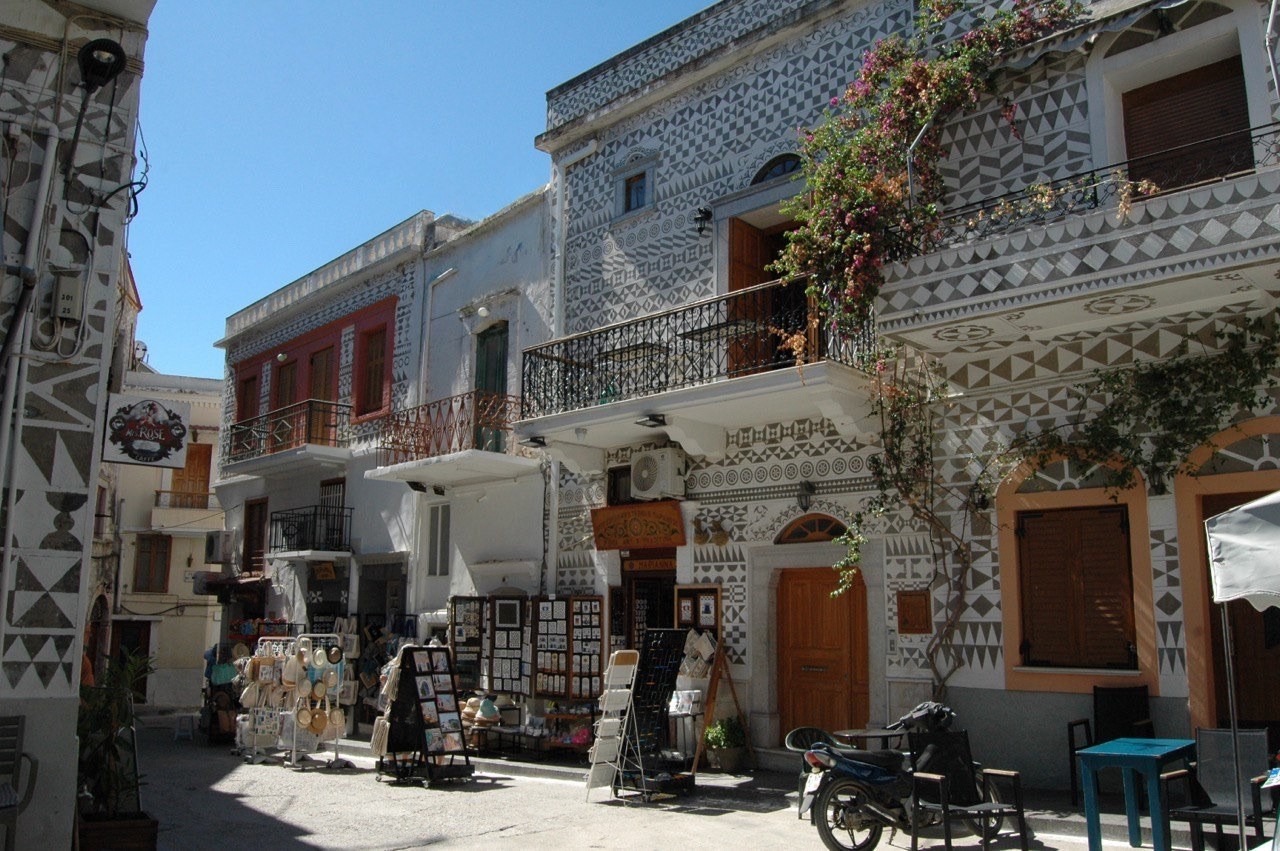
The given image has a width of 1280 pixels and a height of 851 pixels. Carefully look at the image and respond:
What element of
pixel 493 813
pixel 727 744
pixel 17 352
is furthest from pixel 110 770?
pixel 727 744

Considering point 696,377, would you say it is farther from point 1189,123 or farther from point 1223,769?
point 1223,769

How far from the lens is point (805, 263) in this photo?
1017 centimetres

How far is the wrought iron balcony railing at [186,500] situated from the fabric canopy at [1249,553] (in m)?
28.3

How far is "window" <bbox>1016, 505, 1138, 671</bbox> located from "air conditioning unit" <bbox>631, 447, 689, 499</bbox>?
161 inches

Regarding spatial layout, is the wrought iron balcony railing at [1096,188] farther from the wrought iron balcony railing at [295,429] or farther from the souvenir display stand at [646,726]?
the wrought iron balcony railing at [295,429]

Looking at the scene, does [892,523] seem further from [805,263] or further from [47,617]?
[47,617]

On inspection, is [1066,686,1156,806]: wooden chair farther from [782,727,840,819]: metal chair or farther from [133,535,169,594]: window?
[133,535,169,594]: window

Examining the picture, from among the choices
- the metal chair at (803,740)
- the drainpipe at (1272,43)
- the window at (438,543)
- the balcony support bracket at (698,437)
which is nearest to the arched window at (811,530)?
the balcony support bracket at (698,437)

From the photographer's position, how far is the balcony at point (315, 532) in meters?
18.4

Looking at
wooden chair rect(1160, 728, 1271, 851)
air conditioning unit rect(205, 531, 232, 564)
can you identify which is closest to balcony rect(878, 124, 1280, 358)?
wooden chair rect(1160, 728, 1271, 851)

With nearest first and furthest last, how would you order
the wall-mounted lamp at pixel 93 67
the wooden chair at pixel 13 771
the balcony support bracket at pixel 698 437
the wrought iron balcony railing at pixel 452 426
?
1. the wooden chair at pixel 13 771
2. the wall-mounted lamp at pixel 93 67
3. the balcony support bracket at pixel 698 437
4. the wrought iron balcony railing at pixel 452 426

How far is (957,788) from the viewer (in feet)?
25.8

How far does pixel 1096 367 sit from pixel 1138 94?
102 inches

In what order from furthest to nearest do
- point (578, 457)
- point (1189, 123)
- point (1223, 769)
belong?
point (578, 457) < point (1189, 123) < point (1223, 769)
